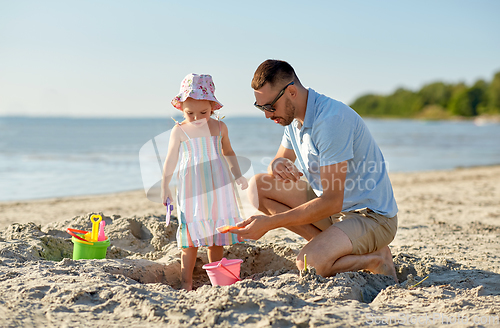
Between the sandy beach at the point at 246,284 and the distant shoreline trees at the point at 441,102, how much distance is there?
62.3m

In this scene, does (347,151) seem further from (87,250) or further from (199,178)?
(87,250)

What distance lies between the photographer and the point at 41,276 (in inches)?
98.7

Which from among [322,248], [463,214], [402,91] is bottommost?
[463,214]

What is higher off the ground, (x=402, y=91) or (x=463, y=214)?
(x=402, y=91)

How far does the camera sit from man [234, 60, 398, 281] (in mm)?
2621

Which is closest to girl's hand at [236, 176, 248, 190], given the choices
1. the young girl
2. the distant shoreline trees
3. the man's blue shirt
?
the young girl

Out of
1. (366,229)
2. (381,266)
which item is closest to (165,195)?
(366,229)

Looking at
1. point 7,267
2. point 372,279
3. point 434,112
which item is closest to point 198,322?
point 372,279

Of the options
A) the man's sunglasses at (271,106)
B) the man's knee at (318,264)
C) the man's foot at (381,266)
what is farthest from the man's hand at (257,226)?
the man's foot at (381,266)

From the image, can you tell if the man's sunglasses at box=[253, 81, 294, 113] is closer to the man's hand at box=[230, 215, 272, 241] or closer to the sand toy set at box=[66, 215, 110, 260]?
the man's hand at box=[230, 215, 272, 241]

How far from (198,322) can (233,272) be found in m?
0.75

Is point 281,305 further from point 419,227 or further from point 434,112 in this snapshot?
point 434,112

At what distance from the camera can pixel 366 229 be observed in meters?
2.83

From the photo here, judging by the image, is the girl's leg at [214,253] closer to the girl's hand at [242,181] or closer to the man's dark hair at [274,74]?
the girl's hand at [242,181]
